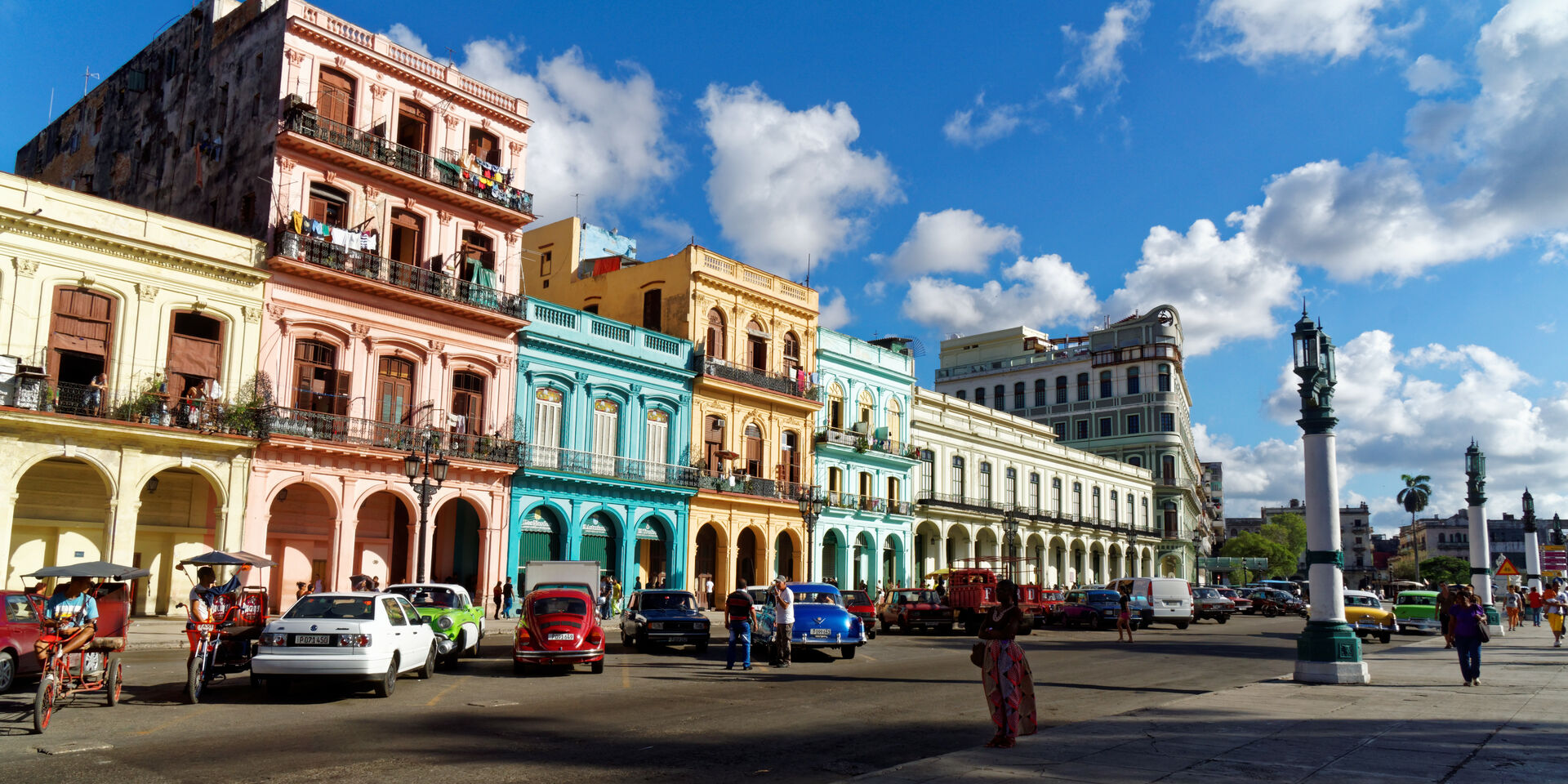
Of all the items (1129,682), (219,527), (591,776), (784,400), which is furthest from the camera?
(784,400)

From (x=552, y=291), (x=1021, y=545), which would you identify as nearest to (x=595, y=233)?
(x=552, y=291)

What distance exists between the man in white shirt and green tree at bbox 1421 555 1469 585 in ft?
401

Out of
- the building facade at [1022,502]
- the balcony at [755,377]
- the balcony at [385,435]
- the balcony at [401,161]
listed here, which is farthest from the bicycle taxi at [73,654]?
the building facade at [1022,502]

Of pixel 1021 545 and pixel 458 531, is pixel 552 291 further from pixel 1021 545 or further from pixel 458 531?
pixel 1021 545

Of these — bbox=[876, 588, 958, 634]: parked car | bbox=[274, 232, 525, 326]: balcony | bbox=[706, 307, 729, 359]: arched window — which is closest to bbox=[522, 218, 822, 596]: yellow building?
bbox=[706, 307, 729, 359]: arched window

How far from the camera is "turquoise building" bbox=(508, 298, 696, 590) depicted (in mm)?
35562

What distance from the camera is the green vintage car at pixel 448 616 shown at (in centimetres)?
1891

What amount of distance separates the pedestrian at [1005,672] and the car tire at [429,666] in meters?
10.2

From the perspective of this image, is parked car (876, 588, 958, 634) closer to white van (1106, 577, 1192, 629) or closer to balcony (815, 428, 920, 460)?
white van (1106, 577, 1192, 629)

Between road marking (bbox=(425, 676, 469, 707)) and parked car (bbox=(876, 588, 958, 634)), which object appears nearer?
road marking (bbox=(425, 676, 469, 707))

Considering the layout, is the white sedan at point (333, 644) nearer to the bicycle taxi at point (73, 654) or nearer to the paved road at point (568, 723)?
the paved road at point (568, 723)

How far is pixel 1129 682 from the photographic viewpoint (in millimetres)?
17672

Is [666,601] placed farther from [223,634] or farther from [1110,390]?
[1110,390]

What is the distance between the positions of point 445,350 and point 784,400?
15943mm
